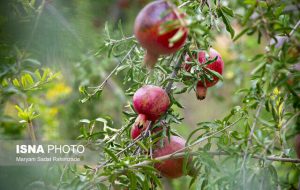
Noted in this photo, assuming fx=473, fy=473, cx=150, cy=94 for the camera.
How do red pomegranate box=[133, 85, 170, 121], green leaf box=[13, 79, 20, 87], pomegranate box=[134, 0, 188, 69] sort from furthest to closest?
green leaf box=[13, 79, 20, 87], red pomegranate box=[133, 85, 170, 121], pomegranate box=[134, 0, 188, 69]

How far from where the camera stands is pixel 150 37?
0.74m

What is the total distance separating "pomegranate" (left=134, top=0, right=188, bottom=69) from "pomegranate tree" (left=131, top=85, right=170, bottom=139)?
186 mm

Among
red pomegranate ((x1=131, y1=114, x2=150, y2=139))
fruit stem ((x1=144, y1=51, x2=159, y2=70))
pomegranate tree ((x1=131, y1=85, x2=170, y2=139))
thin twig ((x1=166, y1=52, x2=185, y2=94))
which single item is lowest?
red pomegranate ((x1=131, y1=114, x2=150, y2=139))

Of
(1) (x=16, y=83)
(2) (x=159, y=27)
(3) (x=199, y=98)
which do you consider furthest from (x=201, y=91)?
(1) (x=16, y=83)

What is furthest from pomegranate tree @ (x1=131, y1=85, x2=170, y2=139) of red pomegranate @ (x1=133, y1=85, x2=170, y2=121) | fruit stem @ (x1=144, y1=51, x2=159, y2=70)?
fruit stem @ (x1=144, y1=51, x2=159, y2=70)

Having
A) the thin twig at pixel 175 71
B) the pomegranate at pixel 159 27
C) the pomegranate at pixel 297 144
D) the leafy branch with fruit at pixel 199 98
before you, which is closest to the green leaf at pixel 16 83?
the leafy branch with fruit at pixel 199 98

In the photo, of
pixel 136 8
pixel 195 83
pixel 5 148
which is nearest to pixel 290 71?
pixel 195 83

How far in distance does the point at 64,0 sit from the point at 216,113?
105 inches

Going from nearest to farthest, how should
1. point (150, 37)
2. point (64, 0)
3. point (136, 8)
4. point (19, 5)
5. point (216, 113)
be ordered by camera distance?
Answer: 1. point (150, 37)
2. point (19, 5)
3. point (64, 0)
4. point (136, 8)
5. point (216, 113)

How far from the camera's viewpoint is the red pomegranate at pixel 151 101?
0.93 meters

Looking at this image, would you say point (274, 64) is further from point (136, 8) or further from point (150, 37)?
point (136, 8)

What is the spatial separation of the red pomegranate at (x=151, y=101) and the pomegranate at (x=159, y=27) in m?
0.18

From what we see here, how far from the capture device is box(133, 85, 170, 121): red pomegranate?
36.4 inches

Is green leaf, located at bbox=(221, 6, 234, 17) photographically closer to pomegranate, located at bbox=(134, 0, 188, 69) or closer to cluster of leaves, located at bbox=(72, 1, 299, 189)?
cluster of leaves, located at bbox=(72, 1, 299, 189)
